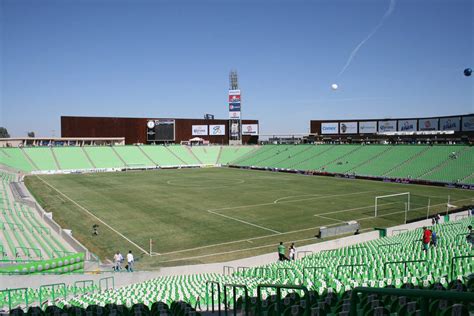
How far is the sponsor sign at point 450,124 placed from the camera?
239ft

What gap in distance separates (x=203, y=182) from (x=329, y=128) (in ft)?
164

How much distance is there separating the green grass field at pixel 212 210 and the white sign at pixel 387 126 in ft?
109

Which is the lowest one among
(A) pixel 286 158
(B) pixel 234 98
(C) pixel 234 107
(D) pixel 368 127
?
(A) pixel 286 158

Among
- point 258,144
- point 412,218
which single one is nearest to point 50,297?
point 412,218

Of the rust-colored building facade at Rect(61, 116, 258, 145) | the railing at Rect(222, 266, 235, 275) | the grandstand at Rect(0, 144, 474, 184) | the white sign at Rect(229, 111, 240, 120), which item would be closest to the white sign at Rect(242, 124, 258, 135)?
the rust-colored building facade at Rect(61, 116, 258, 145)

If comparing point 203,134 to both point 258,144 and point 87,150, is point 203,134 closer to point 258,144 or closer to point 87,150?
point 258,144

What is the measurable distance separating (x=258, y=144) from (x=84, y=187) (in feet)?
205

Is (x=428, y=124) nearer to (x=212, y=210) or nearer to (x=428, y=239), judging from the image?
(x=212, y=210)

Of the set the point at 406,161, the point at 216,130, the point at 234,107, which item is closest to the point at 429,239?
the point at 406,161

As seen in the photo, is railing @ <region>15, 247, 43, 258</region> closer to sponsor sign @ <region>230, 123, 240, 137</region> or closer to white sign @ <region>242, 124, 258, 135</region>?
sponsor sign @ <region>230, 123, 240, 137</region>

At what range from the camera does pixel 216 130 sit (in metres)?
105

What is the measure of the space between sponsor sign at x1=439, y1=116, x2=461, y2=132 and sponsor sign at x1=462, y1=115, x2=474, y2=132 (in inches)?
34.7

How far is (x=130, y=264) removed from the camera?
20328 mm

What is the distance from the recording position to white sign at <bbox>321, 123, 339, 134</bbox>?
96.8 m
